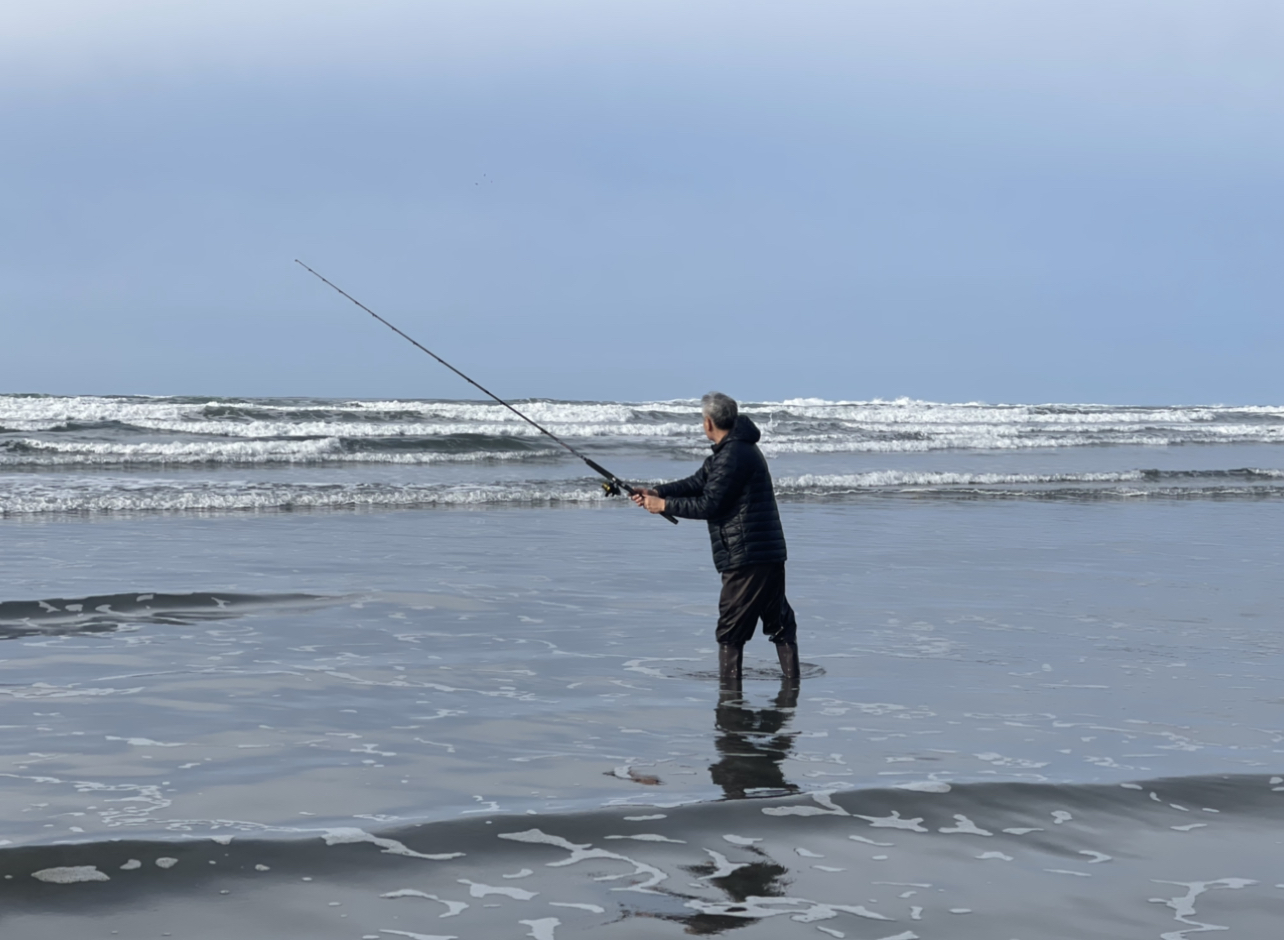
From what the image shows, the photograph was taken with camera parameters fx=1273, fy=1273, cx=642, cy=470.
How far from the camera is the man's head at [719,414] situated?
7031 mm

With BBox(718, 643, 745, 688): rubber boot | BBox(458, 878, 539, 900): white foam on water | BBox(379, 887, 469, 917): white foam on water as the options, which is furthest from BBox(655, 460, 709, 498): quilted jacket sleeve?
BBox(379, 887, 469, 917): white foam on water

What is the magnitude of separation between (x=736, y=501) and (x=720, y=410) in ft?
1.68

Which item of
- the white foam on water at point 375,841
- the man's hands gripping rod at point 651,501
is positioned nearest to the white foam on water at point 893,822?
the white foam on water at point 375,841

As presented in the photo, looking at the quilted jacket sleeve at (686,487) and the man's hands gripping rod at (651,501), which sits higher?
the quilted jacket sleeve at (686,487)

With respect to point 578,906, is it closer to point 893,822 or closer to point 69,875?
point 893,822

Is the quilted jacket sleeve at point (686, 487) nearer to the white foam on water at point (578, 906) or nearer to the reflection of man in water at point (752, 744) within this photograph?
the reflection of man in water at point (752, 744)

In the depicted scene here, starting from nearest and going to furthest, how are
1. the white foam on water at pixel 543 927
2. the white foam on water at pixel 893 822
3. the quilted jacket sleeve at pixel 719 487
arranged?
the white foam on water at pixel 543 927
the white foam on water at pixel 893 822
the quilted jacket sleeve at pixel 719 487

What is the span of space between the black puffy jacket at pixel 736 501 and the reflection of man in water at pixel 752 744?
0.77 meters

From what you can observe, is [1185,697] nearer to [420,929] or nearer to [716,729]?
[716,729]

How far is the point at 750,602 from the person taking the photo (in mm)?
7133

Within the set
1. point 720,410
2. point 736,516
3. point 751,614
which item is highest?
point 720,410

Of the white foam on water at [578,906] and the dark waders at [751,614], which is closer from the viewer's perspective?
the white foam on water at [578,906]

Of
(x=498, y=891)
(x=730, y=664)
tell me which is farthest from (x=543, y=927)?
(x=730, y=664)

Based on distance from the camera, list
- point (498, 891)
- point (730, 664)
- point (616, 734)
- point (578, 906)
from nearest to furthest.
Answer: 1. point (578, 906)
2. point (498, 891)
3. point (616, 734)
4. point (730, 664)
